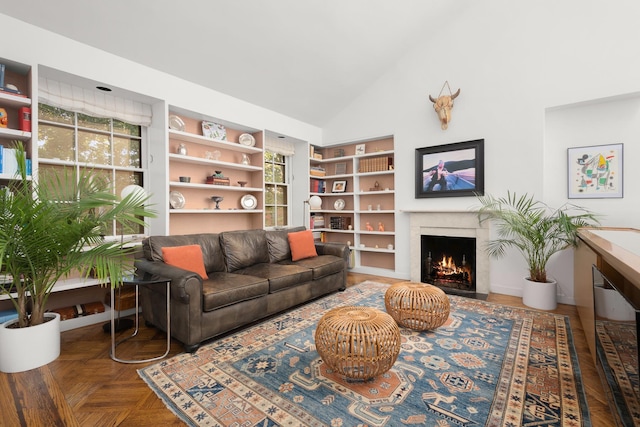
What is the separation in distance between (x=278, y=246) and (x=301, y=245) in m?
0.32

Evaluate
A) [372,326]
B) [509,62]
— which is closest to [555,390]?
[372,326]

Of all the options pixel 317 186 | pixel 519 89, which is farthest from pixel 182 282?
pixel 519 89

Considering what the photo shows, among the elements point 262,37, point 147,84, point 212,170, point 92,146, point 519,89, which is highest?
point 262,37

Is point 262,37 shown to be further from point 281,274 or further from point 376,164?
point 281,274

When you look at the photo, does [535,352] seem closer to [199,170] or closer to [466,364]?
[466,364]

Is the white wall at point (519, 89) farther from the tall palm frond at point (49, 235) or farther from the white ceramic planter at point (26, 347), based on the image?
the white ceramic planter at point (26, 347)

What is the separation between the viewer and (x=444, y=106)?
4273 millimetres

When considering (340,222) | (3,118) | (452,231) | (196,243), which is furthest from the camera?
(340,222)

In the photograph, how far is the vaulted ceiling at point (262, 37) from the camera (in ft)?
9.05

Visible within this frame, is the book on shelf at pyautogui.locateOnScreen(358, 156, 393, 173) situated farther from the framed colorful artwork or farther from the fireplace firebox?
the framed colorful artwork

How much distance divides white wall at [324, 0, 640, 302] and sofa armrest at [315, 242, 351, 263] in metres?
1.18

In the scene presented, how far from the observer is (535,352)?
2.30 meters

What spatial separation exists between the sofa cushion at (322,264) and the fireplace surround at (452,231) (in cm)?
128

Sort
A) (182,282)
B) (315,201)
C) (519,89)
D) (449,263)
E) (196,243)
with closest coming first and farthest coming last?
(182,282) → (196,243) → (519,89) → (449,263) → (315,201)
